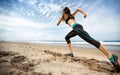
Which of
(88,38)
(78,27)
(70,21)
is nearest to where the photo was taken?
(88,38)

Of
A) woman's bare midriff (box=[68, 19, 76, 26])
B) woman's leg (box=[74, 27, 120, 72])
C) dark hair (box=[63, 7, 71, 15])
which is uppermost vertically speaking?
dark hair (box=[63, 7, 71, 15])

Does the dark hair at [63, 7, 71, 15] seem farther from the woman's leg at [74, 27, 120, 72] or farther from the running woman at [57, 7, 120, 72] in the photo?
the woman's leg at [74, 27, 120, 72]

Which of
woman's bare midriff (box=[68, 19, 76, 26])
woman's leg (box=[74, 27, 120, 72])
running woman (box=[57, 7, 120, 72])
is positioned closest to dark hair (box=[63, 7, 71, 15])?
running woman (box=[57, 7, 120, 72])

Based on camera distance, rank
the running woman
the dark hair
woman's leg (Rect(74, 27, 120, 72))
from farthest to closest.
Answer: the dark hair
the running woman
woman's leg (Rect(74, 27, 120, 72))

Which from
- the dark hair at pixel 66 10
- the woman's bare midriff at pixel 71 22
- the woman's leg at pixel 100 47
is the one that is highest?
the dark hair at pixel 66 10

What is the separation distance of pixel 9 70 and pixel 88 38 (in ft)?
7.15

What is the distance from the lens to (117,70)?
9.75 feet

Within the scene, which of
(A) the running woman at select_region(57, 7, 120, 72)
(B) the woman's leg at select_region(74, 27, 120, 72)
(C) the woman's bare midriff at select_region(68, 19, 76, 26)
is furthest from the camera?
(C) the woman's bare midriff at select_region(68, 19, 76, 26)

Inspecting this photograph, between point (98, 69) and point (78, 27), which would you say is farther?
point (78, 27)

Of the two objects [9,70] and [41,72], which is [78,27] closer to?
[41,72]

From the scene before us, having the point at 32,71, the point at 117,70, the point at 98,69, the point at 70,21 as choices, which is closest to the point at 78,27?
the point at 70,21

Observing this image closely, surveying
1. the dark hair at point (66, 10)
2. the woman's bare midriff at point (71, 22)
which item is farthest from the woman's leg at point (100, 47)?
the dark hair at point (66, 10)

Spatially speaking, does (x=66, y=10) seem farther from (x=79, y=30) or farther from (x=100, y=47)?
(x=100, y=47)

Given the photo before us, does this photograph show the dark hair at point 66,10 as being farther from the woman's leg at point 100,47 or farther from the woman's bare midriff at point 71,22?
the woman's leg at point 100,47
